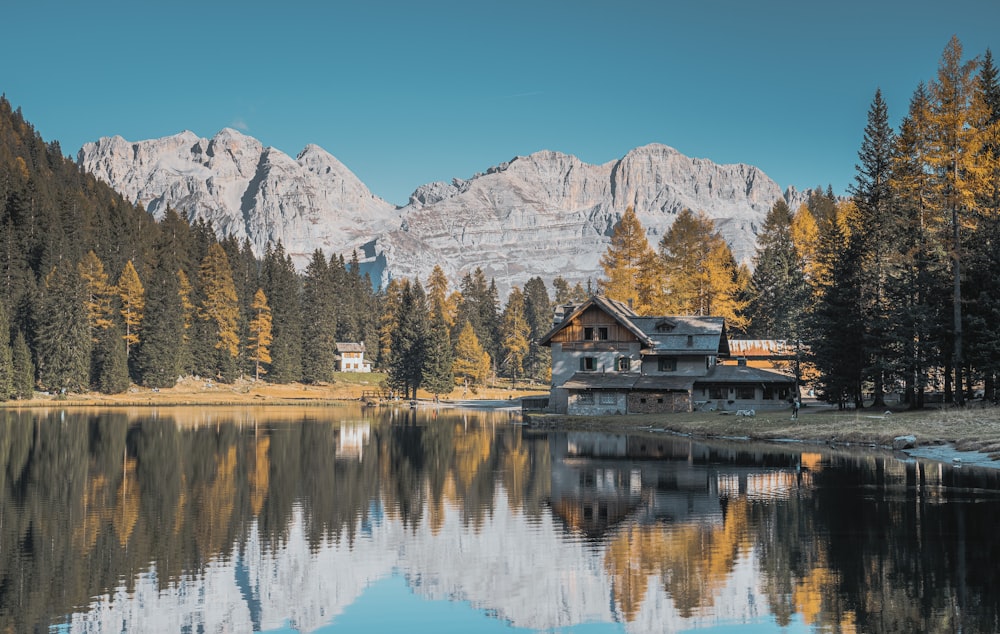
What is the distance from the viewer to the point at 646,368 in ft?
257

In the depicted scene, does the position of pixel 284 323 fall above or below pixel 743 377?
above

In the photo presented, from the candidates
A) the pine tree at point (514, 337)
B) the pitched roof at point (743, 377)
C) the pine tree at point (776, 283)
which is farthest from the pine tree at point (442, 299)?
the pitched roof at point (743, 377)

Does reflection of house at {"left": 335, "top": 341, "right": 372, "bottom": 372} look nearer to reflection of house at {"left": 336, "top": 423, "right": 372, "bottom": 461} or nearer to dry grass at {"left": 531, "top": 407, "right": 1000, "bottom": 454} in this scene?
reflection of house at {"left": 336, "top": 423, "right": 372, "bottom": 461}

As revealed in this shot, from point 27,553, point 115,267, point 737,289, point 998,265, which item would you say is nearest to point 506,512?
point 27,553

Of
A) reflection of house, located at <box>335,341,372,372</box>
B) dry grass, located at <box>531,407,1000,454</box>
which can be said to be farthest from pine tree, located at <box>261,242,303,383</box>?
dry grass, located at <box>531,407,1000,454</box>

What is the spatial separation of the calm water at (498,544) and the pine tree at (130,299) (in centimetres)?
7517

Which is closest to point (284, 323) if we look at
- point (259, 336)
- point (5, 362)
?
point (259, 336)

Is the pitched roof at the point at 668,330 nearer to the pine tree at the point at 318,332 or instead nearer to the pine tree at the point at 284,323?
the pine tree at the point at 284,323

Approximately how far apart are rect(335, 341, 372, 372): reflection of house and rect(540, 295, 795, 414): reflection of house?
303 ft

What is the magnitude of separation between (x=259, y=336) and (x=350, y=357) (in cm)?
4026

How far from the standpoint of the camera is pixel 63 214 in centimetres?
12581

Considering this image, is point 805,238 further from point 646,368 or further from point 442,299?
point 442,299

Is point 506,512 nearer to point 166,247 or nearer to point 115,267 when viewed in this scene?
point 115,267

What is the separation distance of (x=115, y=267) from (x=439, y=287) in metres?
52.7
